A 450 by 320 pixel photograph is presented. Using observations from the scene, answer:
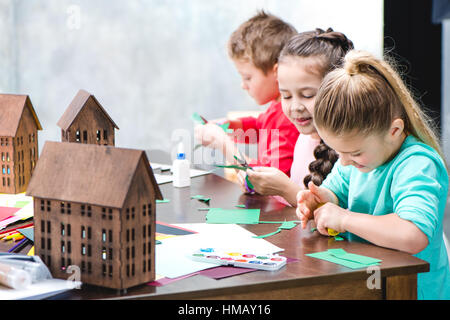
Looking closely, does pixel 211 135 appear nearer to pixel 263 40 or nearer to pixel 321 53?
pixel 263 40

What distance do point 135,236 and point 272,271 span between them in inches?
10.3

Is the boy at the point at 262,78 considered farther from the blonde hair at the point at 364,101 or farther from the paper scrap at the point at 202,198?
the blonde hair at the point at 364,101

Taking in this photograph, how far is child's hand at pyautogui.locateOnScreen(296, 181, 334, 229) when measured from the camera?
1361 millimetres

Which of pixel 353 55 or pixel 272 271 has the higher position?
pixel 353 55

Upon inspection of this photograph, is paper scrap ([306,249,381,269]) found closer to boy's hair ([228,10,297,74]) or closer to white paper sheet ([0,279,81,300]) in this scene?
white paper sheet ([0,279,81,300])

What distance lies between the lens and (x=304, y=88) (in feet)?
5.64

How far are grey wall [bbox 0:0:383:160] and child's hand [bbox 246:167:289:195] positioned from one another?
8.92 ft

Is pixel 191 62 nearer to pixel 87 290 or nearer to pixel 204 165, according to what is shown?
pixel 204 165

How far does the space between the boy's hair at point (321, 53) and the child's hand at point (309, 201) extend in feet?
1.12

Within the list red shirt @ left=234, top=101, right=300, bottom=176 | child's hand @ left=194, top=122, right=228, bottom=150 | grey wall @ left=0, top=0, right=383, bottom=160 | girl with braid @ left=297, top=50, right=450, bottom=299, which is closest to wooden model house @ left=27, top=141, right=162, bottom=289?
girl with braid @ left=297, top=50, right=450, bottom=299

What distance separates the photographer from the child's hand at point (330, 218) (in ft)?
4.02

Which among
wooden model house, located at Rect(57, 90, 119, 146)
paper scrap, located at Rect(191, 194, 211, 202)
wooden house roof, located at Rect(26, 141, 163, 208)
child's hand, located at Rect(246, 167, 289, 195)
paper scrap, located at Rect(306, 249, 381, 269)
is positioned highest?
wooden model house, located at Rect(57, 90, 119, 146)

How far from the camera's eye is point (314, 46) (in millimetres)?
1743

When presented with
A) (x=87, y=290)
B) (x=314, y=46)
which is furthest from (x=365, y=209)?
(x=87, y=290)
